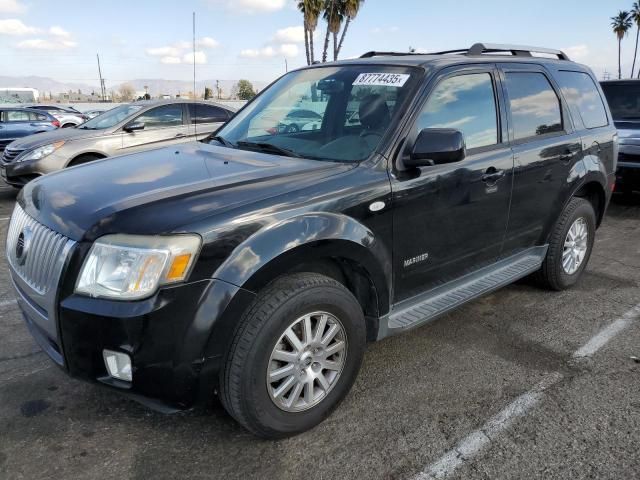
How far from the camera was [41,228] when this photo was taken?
2.45 m

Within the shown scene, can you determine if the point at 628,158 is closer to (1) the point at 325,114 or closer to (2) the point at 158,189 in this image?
(1) the point at 325,114

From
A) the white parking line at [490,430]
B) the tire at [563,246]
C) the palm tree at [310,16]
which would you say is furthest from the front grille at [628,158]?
the palm tree at [310,16]

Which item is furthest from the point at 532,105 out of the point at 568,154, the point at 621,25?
the point at 621,25

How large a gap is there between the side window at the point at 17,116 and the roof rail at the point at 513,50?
15.0 metres

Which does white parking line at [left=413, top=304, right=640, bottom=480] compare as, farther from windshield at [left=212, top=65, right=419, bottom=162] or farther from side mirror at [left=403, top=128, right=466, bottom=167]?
windshield at [left=212, top=65, right=419, bottom=162]

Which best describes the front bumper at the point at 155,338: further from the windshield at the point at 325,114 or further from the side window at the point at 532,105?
the side window at the point at 532,105

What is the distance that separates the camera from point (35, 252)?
8.00ft

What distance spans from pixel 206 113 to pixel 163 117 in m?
0.81

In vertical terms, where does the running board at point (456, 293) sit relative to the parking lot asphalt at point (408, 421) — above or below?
above

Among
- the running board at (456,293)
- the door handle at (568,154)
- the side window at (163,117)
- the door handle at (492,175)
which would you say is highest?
the side window at (163,117)

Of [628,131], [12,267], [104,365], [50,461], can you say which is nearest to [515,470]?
[104,365]

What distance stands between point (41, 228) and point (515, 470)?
2416 mm

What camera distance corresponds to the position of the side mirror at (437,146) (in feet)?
9.02

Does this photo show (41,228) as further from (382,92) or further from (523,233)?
(523,233)
